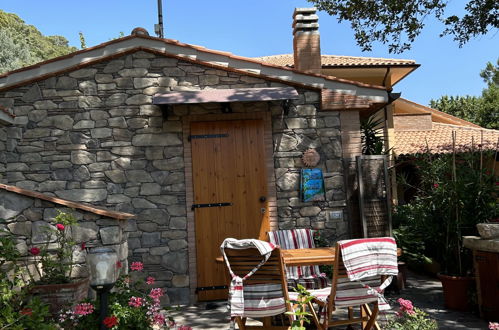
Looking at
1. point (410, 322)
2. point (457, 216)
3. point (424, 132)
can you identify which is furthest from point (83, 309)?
point (424, 132)

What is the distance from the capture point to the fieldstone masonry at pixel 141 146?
575 centimetres

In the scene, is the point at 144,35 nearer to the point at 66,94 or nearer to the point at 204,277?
the point at 66,94

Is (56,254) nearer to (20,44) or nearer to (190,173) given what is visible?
(190,173)

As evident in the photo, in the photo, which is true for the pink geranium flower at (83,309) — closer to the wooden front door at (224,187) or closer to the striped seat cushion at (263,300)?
the striped seat cushion at (263,300)

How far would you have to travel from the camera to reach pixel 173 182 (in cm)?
586

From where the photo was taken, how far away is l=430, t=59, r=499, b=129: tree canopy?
22453 millimetres

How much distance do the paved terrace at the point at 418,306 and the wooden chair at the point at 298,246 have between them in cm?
79

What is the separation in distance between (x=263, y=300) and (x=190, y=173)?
2.71 meters

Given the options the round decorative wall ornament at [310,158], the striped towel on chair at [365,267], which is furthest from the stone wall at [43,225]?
the round decorative wall ornament at [310,158]

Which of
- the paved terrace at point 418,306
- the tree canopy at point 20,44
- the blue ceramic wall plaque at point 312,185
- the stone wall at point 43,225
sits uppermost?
the tree canopy at point 20,44

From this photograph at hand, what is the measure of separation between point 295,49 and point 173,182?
2.87 metres

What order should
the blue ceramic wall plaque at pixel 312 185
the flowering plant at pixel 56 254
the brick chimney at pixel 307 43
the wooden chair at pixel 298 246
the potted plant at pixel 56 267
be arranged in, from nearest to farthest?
the potted plant at pixel 56 267
the flowering plant at pixel 56 254
the wooden chair at pixel 298 246
the blue ceramic wall plaque at pixel 312 185
the brick chimney at pixel 307 43

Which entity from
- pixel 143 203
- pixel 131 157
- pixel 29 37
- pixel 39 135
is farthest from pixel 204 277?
pixel 29 37

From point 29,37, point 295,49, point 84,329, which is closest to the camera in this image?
point 84,329
